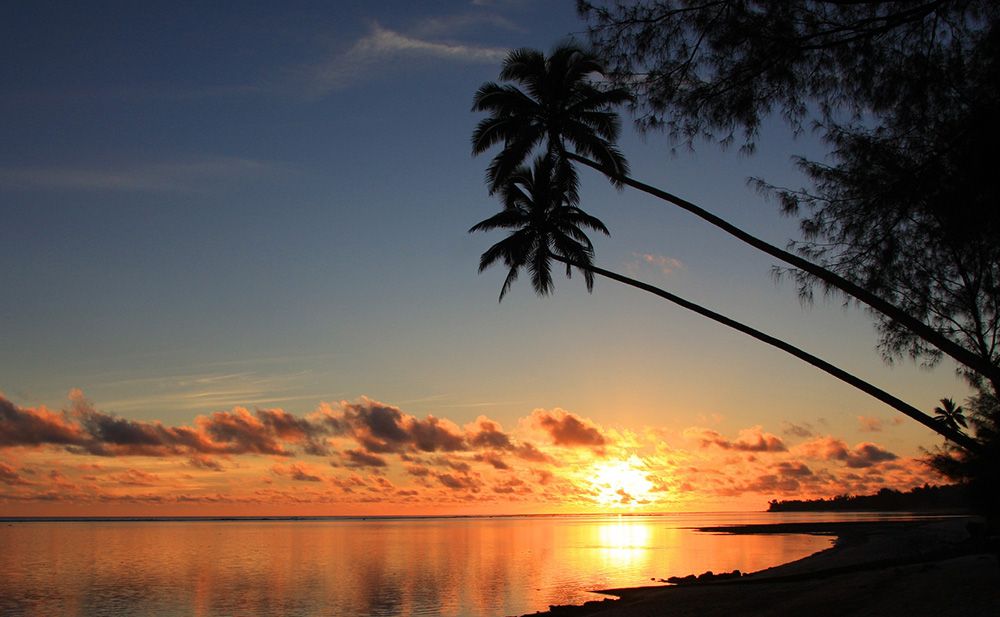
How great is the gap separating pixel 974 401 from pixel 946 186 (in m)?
15.1

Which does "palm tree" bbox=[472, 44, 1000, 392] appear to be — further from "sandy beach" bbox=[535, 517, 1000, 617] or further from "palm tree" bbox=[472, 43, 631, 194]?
"sandy beach" bbox=[535, 517, 1000, 617]

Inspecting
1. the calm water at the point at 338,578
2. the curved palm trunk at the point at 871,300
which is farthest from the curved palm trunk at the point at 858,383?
the calm water at the point at 338,578

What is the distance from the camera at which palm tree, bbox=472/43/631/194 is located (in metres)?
22.7

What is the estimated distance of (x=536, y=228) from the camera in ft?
102

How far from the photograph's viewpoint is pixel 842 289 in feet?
41.6

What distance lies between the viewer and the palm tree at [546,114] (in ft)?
74.3

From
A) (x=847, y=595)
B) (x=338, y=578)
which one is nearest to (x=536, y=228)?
(x=847, y=595)

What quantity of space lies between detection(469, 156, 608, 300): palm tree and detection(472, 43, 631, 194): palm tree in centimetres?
331

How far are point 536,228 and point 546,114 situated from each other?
27.5 feet

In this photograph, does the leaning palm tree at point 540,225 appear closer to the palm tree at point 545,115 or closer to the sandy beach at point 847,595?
the palm tree at point 545,115

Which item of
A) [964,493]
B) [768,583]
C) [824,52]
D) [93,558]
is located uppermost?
[824,52]

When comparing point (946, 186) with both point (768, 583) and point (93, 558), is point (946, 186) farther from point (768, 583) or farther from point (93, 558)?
point (93, 558)

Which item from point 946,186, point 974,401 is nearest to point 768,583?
point 974,401

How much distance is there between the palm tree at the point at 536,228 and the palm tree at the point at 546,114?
331cm
